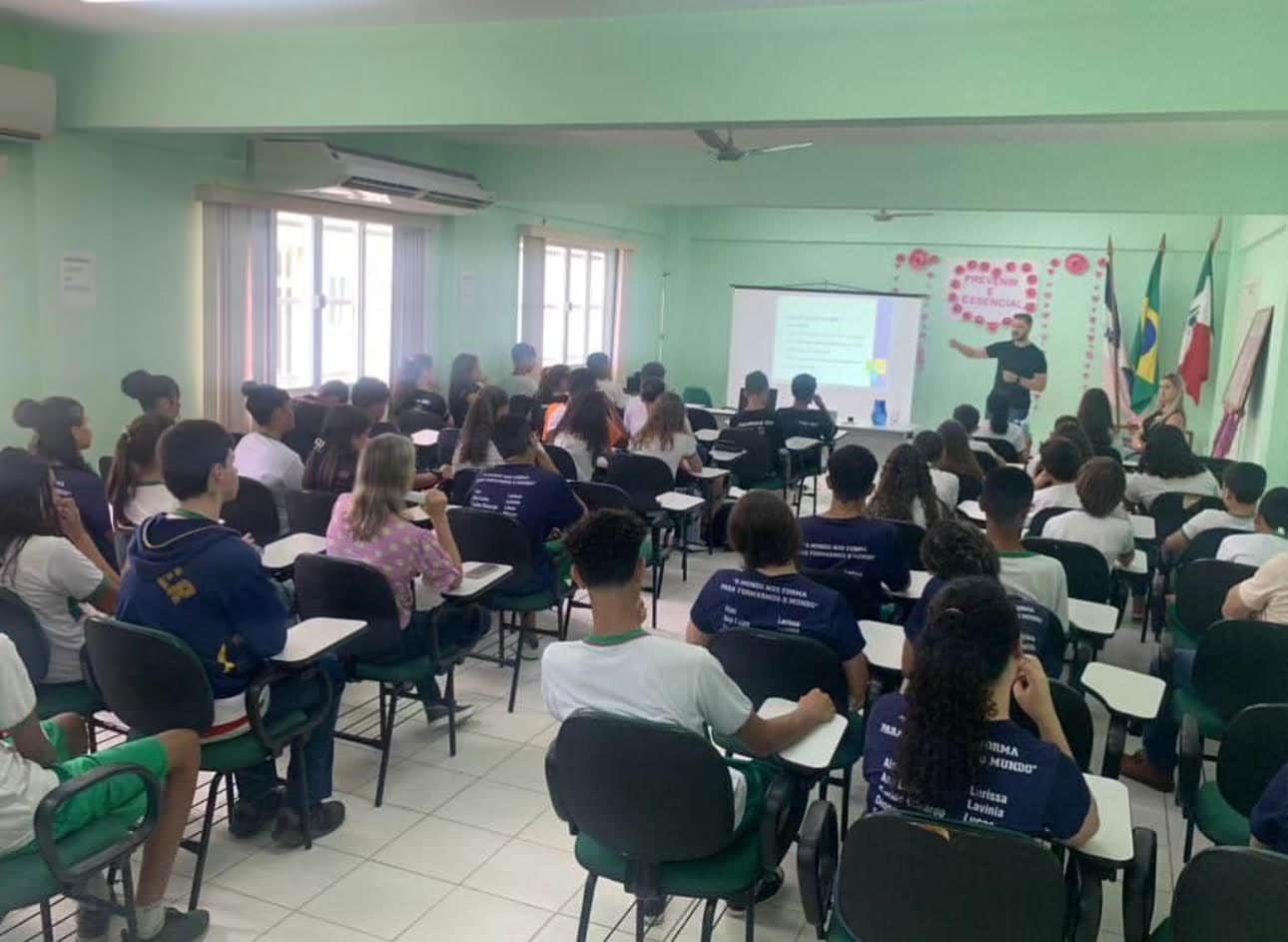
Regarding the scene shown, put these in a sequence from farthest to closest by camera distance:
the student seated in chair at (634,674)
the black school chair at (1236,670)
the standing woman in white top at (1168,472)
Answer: the standing woman in white top at (1168,472) < the black school chair at (1236,670) < the student seated in chair at (634,674)

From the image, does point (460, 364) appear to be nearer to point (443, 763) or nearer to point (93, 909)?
point (443, 763)

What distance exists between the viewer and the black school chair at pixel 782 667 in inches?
108

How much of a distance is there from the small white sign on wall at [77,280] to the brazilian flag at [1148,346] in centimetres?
947

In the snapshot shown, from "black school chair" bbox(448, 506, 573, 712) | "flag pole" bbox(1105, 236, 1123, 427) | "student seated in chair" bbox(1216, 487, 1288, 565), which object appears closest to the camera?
"student seated in chair" bbox(1216, 487, 1288, 565)

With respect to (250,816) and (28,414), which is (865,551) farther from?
(28,414)

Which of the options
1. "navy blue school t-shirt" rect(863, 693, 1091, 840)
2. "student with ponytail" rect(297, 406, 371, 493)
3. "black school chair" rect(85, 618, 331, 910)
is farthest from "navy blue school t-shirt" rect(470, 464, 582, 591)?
"navy blue school t-shirt" rect(863, 693, 1091, 840)

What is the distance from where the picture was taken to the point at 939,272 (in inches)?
453

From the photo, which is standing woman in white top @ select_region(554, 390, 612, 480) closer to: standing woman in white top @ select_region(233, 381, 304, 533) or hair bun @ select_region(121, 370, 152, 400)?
standing woman in white top @ select_region(233, 381, 304, 533)

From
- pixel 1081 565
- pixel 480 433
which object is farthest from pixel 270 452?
pixel 1081 565

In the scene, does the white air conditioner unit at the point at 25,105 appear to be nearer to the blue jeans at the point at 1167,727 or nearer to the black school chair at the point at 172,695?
the black school chair at the point at 172,695

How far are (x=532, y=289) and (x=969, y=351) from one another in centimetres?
496

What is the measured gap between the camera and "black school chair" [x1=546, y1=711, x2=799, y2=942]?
211 centimetres

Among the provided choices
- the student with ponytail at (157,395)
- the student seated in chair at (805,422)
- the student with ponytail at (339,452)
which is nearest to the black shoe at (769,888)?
the student with ponytail at (339,452)

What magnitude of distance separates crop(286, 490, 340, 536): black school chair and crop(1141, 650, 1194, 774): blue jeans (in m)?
3.35
